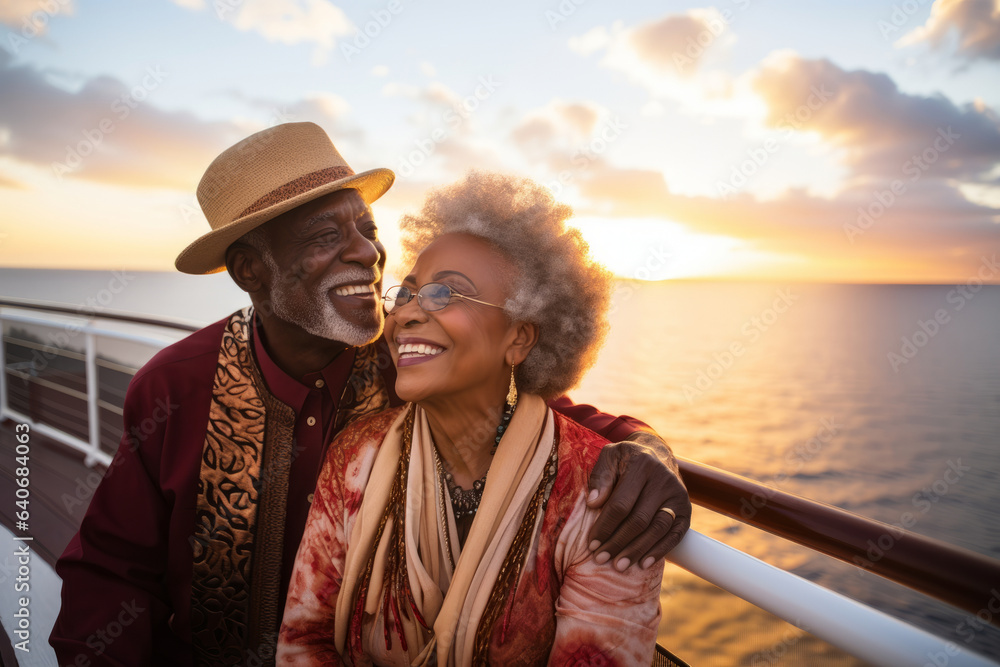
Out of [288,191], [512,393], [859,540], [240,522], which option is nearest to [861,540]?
[859,540]

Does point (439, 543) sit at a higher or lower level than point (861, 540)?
lower

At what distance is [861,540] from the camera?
121cm

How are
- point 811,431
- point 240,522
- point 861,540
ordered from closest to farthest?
point 861,540 < point 240,522 < point 811,431

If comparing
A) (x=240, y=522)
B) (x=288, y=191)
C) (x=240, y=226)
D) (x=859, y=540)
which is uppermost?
(x=288, y=191)

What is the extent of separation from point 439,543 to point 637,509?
670 millimetres

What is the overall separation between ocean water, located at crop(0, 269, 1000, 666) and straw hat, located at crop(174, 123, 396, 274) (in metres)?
1.39

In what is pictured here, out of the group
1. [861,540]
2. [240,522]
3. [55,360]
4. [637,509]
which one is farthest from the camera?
[55,360]

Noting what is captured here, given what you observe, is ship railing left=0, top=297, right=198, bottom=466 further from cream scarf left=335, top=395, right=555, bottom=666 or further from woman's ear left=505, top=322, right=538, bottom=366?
woman's ear left=505, top=322, right=538, bottom=366

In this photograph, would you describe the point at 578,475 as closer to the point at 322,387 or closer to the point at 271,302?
the point at 322,387

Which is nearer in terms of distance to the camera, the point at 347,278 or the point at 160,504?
the point at 160,504

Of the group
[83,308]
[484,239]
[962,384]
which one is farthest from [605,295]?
[962,384]

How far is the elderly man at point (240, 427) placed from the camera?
79.7 inches

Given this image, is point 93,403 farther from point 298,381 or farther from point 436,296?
point 436,296

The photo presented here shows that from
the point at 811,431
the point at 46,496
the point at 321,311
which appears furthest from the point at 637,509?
the point at 811,431
